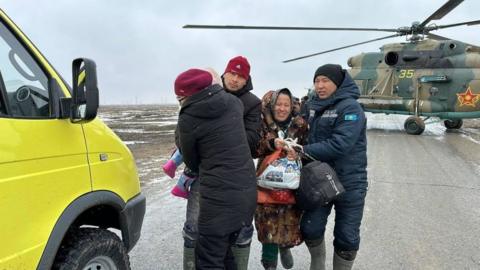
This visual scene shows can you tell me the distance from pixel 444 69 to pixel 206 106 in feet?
50.1

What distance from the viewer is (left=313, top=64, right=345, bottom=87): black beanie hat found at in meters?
3.42

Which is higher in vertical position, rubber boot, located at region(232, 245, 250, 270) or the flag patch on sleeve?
the flag patch on sleeve

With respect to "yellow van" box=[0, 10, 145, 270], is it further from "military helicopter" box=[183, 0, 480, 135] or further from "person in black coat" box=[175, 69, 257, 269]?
"military helicopter" box=[183, 0, 480, 135]

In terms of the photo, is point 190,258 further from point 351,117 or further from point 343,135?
point 351,117

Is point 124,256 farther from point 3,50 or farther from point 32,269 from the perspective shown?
point 3,50

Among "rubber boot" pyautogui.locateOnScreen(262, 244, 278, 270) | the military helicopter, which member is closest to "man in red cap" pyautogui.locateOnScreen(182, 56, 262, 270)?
"rubber boot" pyautogui.locateOnScreen(262, 244, 278, 270)

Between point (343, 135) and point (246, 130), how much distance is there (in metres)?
0.75

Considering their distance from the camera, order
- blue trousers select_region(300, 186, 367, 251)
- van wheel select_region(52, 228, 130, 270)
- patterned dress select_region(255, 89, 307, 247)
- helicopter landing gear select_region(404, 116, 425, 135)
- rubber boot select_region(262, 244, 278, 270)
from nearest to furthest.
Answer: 1. van wheel select_region(52, 228, 130, 270)
2. blue trousers select_region(300, 186, 367, 251)
3. patterned dress select_region(255, 89, 307, 247)
4. rubber boot select_region(262, 244, 278, 270)
5. helicopter landing gear select_region(404, 116, 425, 135)

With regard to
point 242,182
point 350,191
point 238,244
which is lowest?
point 238,244

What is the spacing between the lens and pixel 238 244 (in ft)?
10.6

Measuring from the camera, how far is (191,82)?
2.67 metres

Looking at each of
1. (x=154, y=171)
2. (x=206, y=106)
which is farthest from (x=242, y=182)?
(x=154, y=171)

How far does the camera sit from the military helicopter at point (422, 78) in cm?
1517

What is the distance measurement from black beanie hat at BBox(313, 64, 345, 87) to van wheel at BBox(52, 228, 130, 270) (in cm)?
201
